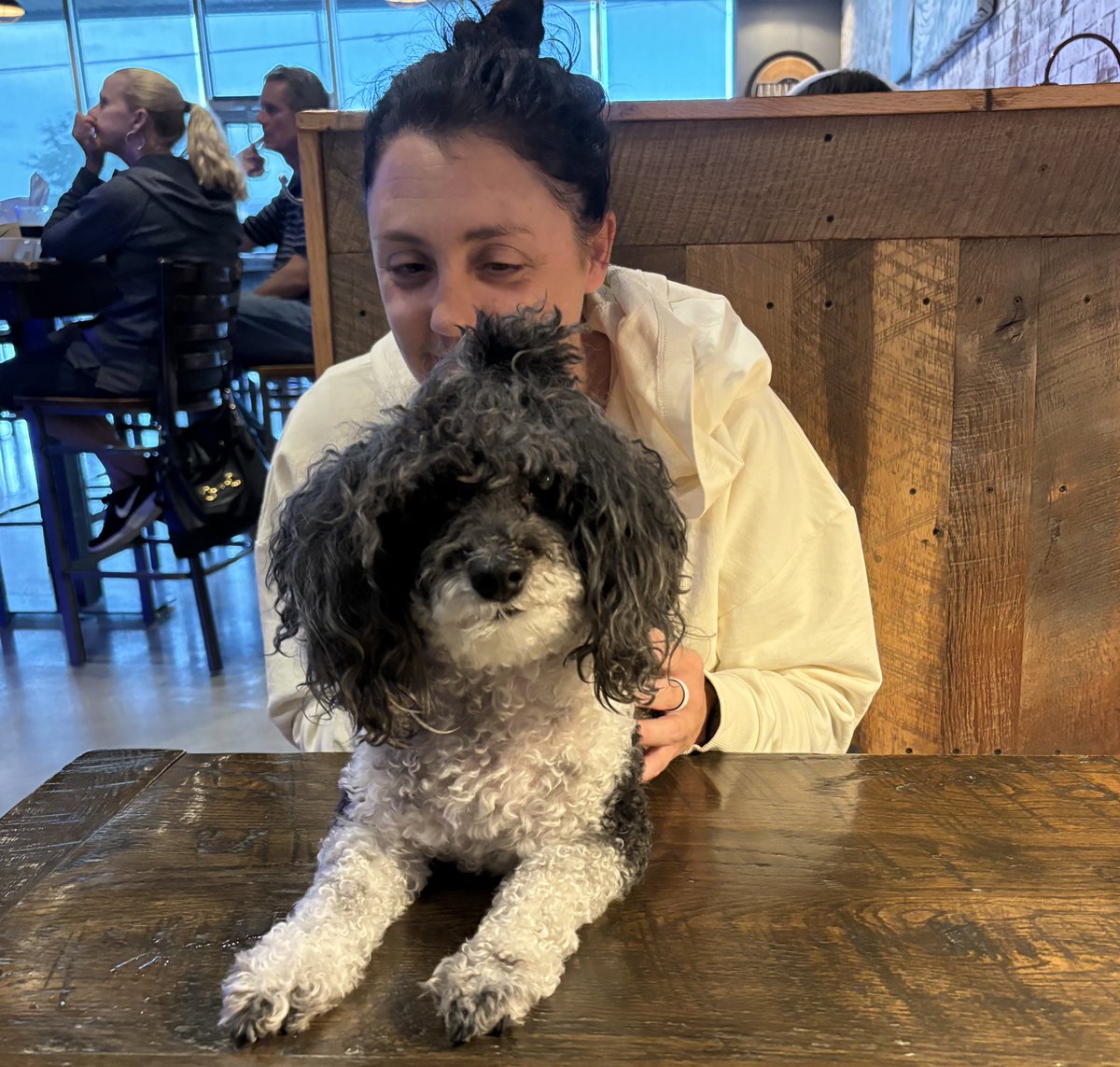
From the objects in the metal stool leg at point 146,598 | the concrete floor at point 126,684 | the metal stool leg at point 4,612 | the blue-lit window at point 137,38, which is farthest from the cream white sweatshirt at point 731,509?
the blue-lit window at point 137,38

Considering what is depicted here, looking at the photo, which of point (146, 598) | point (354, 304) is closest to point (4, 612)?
point (146, 598)

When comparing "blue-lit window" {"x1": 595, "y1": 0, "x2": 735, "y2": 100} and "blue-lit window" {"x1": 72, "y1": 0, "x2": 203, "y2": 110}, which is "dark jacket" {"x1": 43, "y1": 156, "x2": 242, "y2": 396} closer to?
"blue-lit window" {"x1": 595, "y1": 0, "x2": 735, "y2": 100}

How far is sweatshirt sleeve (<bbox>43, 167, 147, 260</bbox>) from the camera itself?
10.2ft

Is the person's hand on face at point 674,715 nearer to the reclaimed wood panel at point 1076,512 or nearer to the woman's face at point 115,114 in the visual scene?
the reclaimed wood panel at point 1076,512

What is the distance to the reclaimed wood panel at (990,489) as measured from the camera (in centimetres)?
154

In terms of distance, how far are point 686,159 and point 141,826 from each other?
1269mm

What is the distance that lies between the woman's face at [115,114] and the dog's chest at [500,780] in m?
3.42

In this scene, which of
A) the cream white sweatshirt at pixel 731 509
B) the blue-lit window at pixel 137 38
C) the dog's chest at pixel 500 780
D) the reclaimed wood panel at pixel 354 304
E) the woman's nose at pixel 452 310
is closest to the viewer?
the dog's chest at pixel 500 780

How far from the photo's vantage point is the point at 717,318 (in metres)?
1.29

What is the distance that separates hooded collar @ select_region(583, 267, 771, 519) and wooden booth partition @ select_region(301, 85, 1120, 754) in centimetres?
36

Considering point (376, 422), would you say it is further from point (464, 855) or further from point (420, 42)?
point (420, 42)

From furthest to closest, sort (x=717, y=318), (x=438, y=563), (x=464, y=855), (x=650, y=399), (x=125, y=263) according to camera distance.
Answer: (x=125, y=263) < (x=717, y=318) < (x=650, y=399) < (x=464, y=855) < (x=438, y=563)

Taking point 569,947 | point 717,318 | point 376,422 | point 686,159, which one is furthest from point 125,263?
point 569,947

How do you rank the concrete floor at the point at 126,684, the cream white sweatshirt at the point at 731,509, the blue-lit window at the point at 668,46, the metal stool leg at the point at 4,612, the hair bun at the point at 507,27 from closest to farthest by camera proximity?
the hair bun at the point at 507,27 < the cream white sweatshirt at the point at 731,509 < the concrete floor at the point at 126,684 < the metal stool leg at the point at 4,612 < the blue-lit window at the point at 668,46
